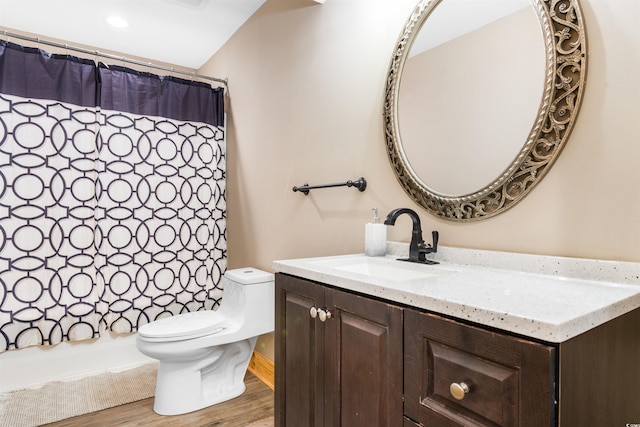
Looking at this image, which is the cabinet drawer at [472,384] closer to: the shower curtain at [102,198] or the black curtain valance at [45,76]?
the shower curtain at [102,198]

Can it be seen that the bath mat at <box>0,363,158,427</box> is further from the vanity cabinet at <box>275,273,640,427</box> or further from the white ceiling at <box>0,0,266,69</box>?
the white ceiling at <box>0,0,266,69</box>

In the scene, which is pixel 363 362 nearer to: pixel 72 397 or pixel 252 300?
pixel 252 300

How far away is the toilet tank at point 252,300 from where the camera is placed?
7.11 ft

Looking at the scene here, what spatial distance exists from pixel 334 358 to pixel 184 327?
125 centimetres

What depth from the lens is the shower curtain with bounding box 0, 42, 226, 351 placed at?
7.32ft

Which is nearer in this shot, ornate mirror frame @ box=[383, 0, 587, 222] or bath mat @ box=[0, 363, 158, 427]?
ornate mirror frame @ box=[383, 0, 587, 222]

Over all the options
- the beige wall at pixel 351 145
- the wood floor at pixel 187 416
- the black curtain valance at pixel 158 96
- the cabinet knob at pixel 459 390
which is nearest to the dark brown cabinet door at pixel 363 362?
the cabinet knob at pixel 459 390

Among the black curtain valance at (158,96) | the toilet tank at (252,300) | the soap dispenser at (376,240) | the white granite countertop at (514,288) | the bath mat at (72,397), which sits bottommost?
the bath mat at (72,397)

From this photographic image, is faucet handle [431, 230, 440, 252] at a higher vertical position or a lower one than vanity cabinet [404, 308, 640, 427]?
higher

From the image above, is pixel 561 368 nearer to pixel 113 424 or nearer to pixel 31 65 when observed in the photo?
pixel 113 424

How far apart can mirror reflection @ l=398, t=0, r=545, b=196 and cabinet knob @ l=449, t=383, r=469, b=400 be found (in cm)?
71

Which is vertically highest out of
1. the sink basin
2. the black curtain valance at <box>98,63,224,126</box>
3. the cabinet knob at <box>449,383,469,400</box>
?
the black curtain valance at <box>98,63,224,126</box>

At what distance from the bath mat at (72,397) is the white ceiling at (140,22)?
8.23ft

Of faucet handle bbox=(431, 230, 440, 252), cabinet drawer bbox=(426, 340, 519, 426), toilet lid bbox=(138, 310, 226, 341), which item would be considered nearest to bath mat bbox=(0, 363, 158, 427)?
toilet lid bbox=(138, 310, 226, 341)
